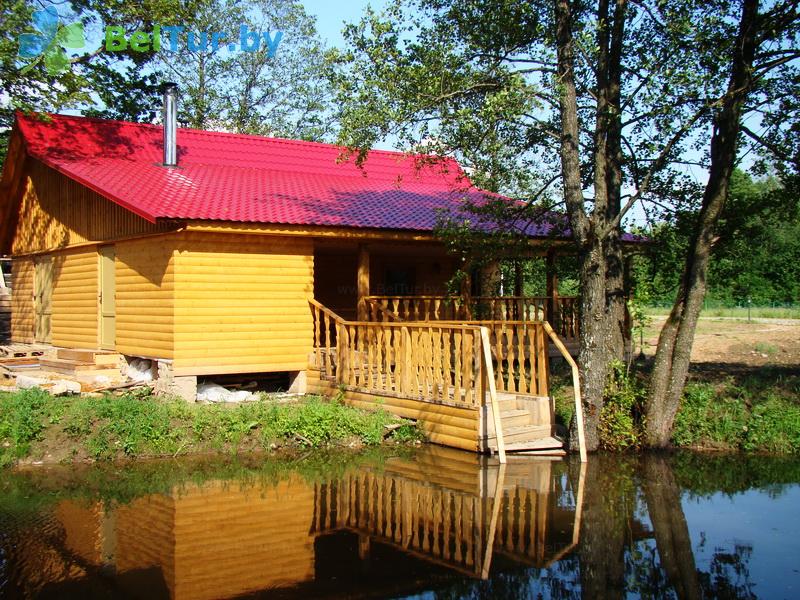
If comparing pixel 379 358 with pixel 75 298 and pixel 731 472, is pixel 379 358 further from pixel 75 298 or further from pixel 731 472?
pixel 75 298

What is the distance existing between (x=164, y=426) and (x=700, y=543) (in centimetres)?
712

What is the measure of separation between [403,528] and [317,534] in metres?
0.86

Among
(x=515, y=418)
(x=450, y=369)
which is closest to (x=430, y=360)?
(x=450, y=369)

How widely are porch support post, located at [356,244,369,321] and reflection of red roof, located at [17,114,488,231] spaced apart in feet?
1.99

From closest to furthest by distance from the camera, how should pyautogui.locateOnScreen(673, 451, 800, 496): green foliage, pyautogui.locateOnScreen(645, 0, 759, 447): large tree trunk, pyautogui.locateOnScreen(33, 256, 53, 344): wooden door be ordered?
1. pyautogui.locateOnScreen(673, 451, 800, 496): green foliage
2. pyautogui.locateOnScreen(645, 0, 759, 447): large tree trunk
3. pyautogui.locateOnScreen(33, 256, 53, 344): wooden door

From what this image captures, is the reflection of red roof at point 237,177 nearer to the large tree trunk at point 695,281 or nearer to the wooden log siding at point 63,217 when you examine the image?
the wooden log siding at point 63,217

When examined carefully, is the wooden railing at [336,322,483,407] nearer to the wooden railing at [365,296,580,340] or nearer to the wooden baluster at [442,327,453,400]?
the wooden baluster at [442,327,453,400]

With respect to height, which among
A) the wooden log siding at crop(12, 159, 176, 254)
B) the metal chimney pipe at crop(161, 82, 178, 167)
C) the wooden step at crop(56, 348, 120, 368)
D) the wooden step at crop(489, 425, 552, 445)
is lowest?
the wooden step at crop(489, 425, 552, 445)

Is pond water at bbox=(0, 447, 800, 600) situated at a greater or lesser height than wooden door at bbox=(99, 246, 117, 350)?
lesser

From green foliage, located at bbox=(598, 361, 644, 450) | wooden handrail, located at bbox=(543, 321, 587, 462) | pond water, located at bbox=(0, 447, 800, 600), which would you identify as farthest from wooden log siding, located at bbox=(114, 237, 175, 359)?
green foliage, located at bbox=(598, 361, 644, 450)

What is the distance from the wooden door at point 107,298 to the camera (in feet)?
51.2

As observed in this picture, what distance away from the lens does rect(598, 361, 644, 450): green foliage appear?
37.5 feet

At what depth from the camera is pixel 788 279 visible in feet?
136

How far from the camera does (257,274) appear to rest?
541 inches
